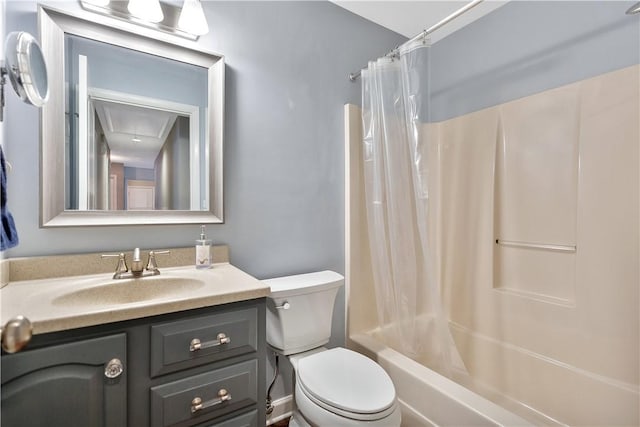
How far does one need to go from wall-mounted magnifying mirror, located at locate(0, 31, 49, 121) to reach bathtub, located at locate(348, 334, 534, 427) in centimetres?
177

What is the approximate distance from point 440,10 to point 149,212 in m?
2.07

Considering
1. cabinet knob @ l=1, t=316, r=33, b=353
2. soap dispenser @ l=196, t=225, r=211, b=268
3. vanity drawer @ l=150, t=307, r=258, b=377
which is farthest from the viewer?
soap dispenser @ l=196, t=225, r=211, b=268

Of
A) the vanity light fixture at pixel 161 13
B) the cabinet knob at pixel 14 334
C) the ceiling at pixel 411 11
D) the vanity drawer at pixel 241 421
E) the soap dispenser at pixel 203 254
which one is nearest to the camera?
the cabinet knob at pixel 14 334

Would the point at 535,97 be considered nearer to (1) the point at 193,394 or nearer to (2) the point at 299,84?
(2) the point at 299,84

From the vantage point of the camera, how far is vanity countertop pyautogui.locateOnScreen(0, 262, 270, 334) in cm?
79

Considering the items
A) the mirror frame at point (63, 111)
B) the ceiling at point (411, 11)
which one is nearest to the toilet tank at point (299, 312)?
the mirror frame at point (63, 111)

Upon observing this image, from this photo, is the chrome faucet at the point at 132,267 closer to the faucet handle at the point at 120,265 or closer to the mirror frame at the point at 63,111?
the faucet handle at the point at 120,265

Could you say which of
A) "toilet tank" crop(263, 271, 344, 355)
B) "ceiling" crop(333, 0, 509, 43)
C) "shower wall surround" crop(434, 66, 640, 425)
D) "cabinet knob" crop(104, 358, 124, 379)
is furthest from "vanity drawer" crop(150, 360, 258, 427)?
"ceiling" crop(333, 0, 509, 43)

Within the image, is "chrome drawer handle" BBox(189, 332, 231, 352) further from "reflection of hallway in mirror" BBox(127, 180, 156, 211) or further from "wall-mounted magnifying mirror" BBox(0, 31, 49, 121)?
"wall-mounted magnifying mirror" BBox(0, 31, 49, 121)

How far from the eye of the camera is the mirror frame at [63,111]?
112cm

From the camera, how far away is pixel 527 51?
5.86ft

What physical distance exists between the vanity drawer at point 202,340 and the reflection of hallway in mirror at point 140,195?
63 centimetres

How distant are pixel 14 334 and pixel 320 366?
1117 mm

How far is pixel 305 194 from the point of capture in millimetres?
1767
